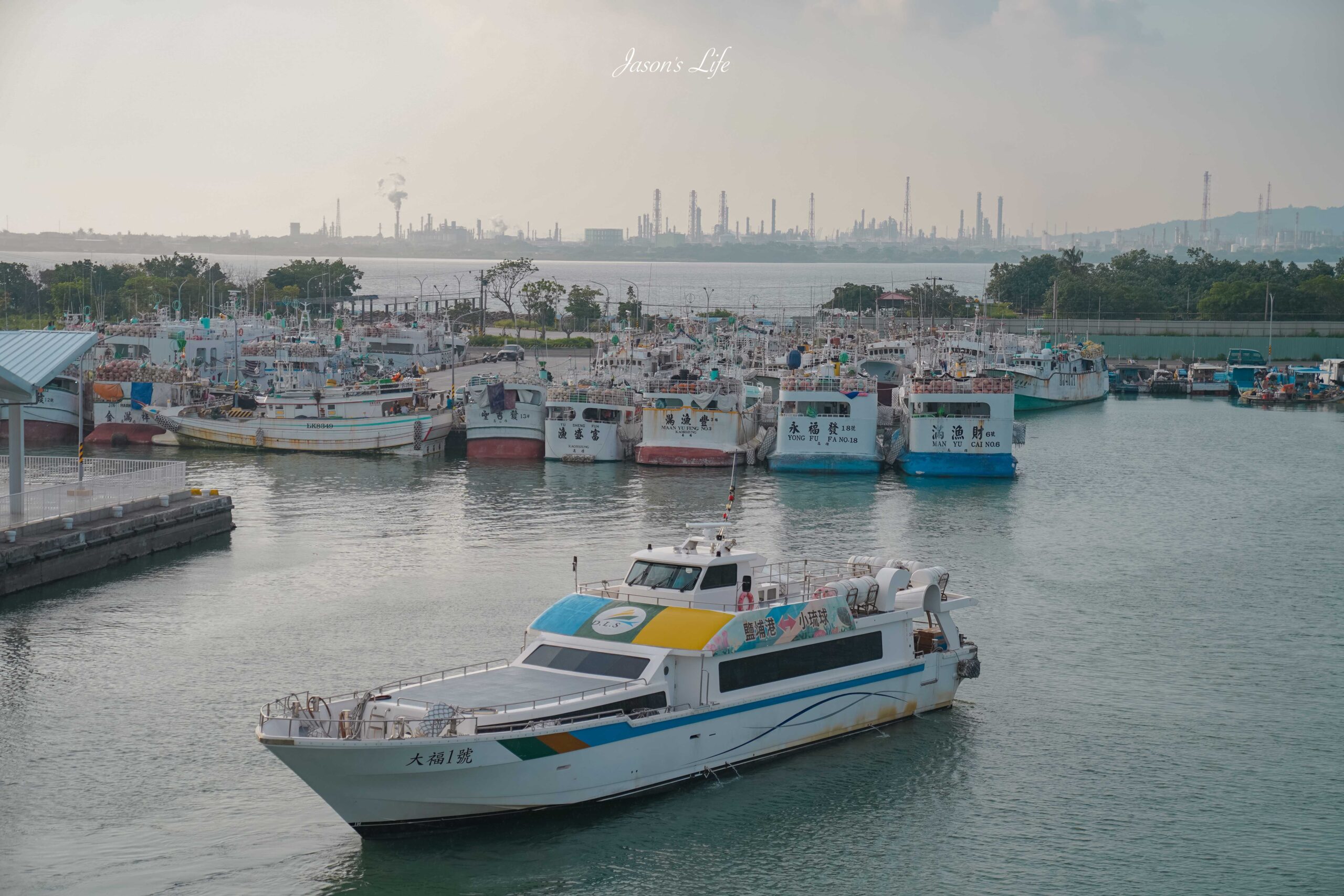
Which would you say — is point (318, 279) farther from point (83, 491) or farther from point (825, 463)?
point (83, 491)

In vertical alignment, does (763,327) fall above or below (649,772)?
above

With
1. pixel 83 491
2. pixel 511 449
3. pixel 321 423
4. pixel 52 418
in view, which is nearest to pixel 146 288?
pixel 52 418

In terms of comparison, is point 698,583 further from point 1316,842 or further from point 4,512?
point 4,512

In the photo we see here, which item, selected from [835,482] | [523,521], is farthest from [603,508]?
[835,482]

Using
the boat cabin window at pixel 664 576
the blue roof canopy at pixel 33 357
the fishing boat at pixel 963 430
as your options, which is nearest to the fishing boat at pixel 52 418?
the blue roof canopy at pixel 33 357

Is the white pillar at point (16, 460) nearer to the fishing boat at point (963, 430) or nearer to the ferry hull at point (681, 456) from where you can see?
the ferry hull at point (681, 456)
